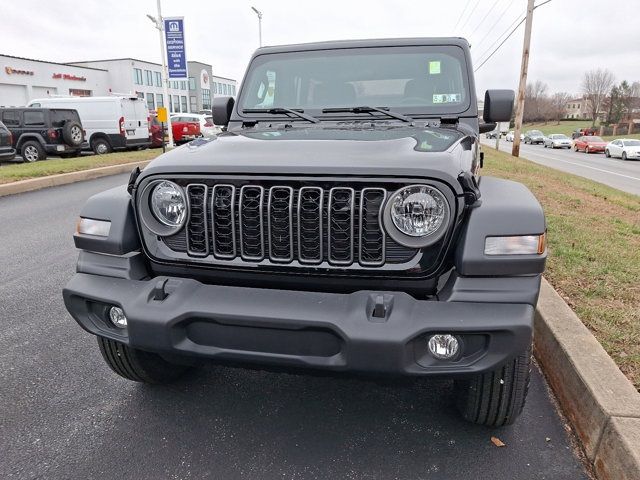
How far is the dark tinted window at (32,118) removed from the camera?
14.6m

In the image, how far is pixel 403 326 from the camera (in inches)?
70.5

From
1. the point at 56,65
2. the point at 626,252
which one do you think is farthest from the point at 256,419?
the point at 56,65

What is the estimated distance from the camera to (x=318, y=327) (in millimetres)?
1835

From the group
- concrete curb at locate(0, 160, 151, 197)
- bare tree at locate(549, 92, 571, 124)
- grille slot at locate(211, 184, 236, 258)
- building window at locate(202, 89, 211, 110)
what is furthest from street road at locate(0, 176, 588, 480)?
bare tree at locate(549, 92, 571, 124)

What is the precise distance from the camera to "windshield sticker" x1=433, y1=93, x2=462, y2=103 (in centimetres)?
321

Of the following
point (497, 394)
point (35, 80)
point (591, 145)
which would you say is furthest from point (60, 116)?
point (591, 145)

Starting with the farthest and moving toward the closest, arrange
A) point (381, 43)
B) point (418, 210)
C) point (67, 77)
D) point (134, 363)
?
point (67, 77) < point (381, 43) < point (134, 363) < point (418, 210)

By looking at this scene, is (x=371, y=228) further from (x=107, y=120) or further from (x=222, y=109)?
(x=107, y=120)

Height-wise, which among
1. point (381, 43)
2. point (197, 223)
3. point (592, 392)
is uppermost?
point (381, 43)

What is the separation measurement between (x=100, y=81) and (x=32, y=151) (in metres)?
43.2

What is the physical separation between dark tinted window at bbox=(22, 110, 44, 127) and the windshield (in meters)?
13.8

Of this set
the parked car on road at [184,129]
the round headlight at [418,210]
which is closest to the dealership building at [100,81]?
the parked car on road at [184,129]

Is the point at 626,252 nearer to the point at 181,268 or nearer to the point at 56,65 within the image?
the point at 181,268

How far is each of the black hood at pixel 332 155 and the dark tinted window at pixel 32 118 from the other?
48.0 ft
